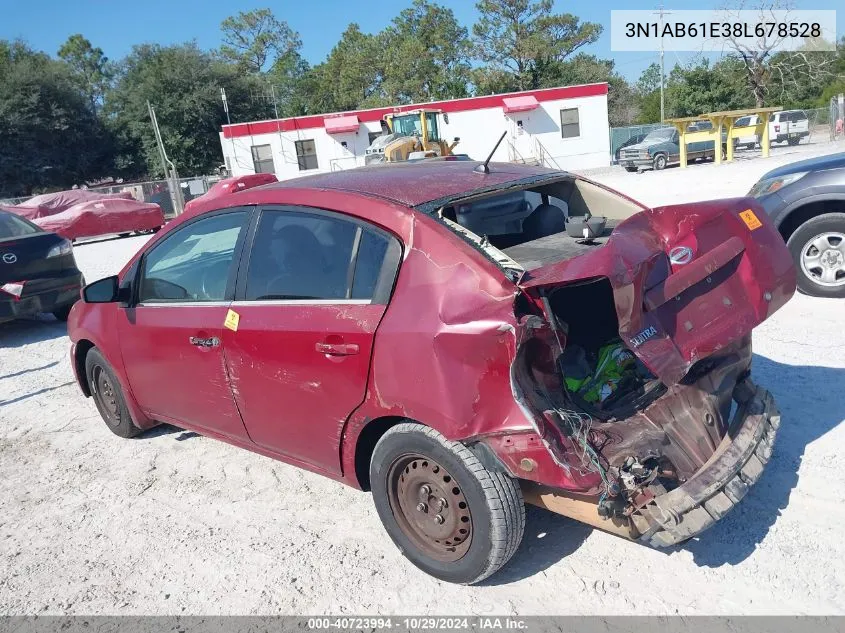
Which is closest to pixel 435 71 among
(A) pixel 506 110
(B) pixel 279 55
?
(A) pixel 506 110

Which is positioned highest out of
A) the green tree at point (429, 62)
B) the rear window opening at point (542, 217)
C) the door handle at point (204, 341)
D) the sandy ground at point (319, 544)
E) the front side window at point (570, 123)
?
the green tree at point (429, 62)

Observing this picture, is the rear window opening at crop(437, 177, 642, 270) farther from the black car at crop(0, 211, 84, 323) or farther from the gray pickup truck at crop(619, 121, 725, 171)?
the gray pickup truck at crop(619, 121, 725, 171)

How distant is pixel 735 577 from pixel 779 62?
54.5m

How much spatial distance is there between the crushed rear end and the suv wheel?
11.2ft

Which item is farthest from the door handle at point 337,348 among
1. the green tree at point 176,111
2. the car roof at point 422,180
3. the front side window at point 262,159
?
the green tree at point 176,111

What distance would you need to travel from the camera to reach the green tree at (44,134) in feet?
128

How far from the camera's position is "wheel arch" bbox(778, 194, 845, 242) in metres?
5.90

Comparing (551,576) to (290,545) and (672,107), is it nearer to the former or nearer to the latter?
(290,545)

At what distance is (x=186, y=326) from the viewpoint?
3711mm

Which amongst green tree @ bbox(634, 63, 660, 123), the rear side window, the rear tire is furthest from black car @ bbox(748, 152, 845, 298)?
green tree @ bbox(634, 63, 660, 123)

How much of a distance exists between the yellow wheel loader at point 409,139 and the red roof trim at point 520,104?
4073 millimetres

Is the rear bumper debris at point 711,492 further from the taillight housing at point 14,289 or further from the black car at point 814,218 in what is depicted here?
the taillight housing at point 14,289

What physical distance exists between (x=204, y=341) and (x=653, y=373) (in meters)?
2.35

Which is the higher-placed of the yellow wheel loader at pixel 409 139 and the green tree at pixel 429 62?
the green tree at pixel 429 62
